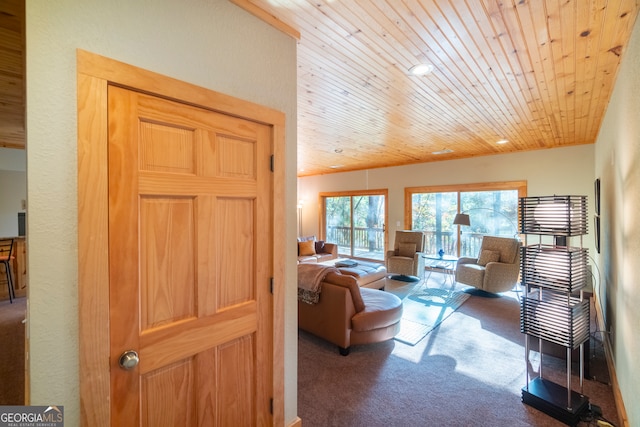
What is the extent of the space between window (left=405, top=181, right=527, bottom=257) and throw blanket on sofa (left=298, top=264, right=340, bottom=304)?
437 cm

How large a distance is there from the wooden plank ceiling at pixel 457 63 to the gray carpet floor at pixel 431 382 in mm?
2633

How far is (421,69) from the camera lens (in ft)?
7.47

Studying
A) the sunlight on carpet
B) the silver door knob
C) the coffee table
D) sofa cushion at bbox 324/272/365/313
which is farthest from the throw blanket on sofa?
the coffee table

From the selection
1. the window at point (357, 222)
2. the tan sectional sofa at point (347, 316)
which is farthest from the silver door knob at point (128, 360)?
the window at point (357, 222)

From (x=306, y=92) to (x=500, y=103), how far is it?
2.09 m

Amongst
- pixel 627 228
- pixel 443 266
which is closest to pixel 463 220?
pixel 443 266

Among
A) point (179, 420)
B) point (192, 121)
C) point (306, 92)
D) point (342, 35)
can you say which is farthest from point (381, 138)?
point (179, 420)

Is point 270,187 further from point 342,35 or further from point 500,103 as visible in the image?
point 500,103

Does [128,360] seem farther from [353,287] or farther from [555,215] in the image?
[555,215]

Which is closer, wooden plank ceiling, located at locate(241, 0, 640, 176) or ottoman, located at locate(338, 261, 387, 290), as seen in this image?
wooden plank ceiling, located at locate(241, 0, 640, 176)

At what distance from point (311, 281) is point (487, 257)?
3.58 m

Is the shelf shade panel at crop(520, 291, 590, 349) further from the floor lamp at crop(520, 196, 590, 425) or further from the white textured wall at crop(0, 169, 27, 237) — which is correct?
the white textured wall at crop(0, 169, 27, 237)

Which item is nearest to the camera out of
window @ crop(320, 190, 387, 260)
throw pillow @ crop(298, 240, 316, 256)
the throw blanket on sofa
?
the throw blanket on sofa

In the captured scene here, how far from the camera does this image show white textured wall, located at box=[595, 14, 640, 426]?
63.3 inches
